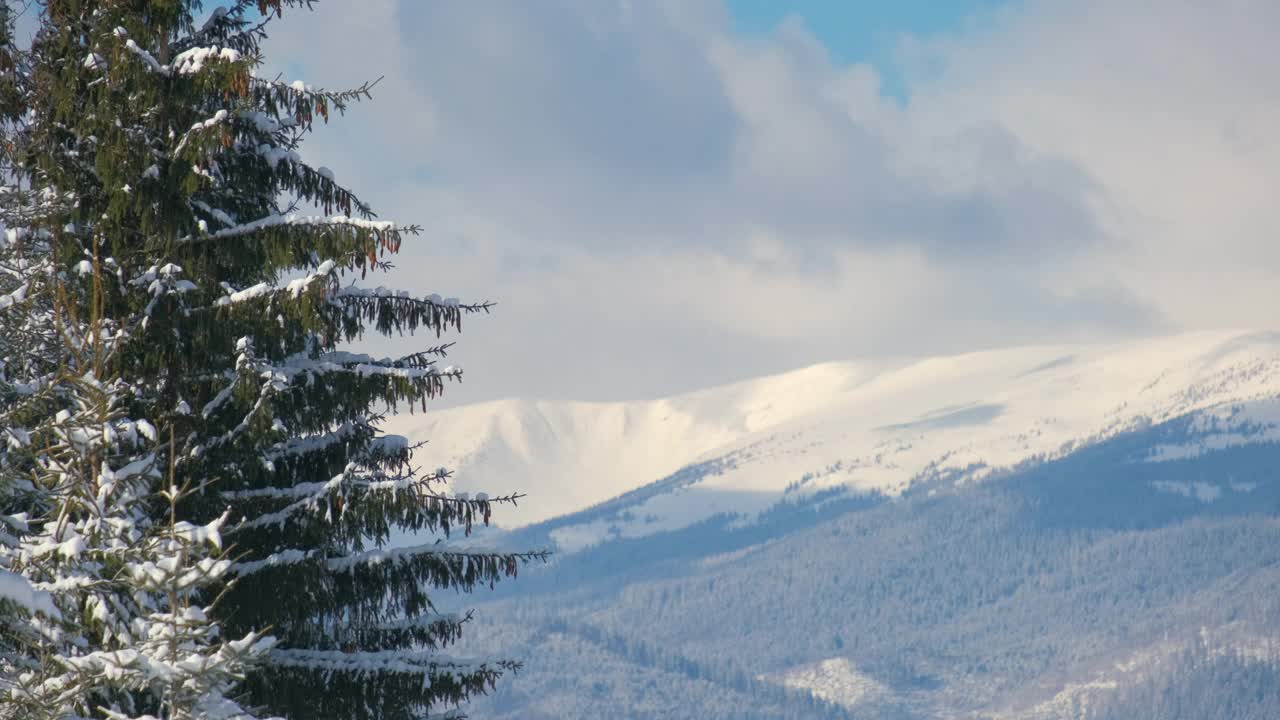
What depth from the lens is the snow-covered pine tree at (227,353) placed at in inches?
463

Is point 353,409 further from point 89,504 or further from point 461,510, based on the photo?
point 89,504

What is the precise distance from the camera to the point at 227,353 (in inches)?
505

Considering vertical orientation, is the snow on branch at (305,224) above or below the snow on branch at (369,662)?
above

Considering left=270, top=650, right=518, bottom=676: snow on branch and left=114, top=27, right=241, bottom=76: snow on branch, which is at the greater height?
left=114, top=27, right=241, bottom=76: snow on branch

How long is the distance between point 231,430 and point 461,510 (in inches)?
81.4

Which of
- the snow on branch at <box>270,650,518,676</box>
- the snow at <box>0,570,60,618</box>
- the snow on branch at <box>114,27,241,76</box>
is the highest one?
the snow on branch at <box>114,27,241,76</box>

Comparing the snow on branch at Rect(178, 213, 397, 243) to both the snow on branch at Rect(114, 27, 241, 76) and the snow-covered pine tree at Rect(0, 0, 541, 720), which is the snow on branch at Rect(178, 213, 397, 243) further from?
the snow on branch at Rect(114, 27, 241, 76)

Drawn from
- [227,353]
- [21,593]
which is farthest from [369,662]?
[21,593]

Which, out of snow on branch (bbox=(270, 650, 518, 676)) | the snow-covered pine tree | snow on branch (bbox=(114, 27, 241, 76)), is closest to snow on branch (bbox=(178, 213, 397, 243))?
the snow-covered pine tree

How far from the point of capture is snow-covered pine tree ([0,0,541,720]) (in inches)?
463

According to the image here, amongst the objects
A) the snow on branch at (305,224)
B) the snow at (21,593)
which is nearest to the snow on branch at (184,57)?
the snow on branch at (305,224)

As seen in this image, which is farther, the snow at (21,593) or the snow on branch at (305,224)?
the snow on branch at (305,224)

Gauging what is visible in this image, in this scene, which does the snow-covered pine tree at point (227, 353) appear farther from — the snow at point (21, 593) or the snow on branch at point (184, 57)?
the snow at point (21, 593)

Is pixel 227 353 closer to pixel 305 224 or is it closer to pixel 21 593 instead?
pixel 305 224
